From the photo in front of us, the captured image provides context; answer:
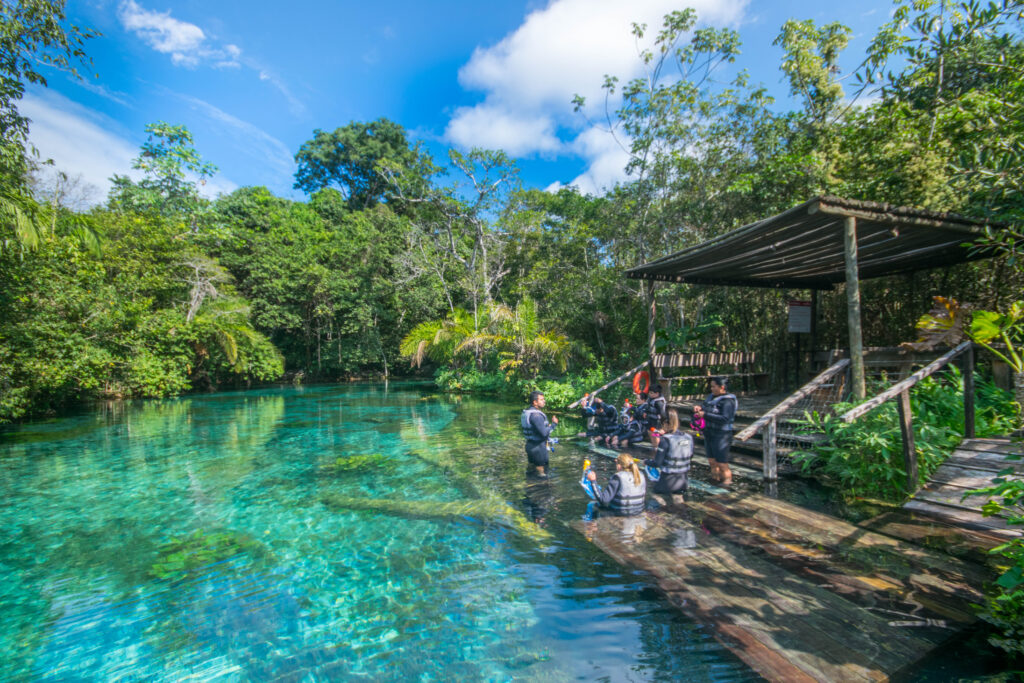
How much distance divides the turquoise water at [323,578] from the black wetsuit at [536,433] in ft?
1.45

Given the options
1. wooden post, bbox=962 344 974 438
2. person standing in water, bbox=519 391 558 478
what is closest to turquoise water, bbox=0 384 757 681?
person standing in water, bbox=519 391 558 478

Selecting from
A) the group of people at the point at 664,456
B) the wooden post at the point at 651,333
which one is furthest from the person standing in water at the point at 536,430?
the wooden post at the point at 651,333

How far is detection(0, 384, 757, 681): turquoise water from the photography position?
132 inches

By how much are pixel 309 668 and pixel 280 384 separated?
2932cm

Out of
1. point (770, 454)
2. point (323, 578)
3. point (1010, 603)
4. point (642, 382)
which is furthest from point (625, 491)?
point (642, 382)

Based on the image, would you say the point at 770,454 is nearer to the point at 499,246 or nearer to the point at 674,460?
the point at 674,460

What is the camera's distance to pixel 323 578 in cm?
469

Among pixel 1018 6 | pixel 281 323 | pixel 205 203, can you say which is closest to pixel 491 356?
pixel 281 323

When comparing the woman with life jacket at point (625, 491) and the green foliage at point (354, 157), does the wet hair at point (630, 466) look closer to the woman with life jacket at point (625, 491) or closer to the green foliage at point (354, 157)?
the woman with life jacket at point (625, 491)

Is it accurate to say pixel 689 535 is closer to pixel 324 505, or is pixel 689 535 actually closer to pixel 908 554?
pixel 908 554

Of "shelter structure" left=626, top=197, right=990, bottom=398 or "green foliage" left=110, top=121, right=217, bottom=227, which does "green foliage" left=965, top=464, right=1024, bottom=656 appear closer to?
"shelter structure" left=626, top=197, right=990, bottom=398

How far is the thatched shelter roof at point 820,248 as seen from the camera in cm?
591

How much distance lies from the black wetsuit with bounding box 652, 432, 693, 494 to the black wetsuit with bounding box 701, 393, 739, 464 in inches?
29.5

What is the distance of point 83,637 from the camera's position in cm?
382
